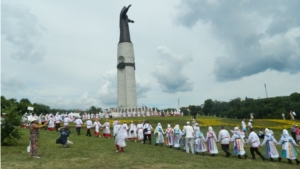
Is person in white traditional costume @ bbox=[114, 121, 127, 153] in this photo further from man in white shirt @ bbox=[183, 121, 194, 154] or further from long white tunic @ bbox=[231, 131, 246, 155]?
long white tunic @ bbox=[231, 131, 246, 155]

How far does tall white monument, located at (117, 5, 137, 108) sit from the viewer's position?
4959cm

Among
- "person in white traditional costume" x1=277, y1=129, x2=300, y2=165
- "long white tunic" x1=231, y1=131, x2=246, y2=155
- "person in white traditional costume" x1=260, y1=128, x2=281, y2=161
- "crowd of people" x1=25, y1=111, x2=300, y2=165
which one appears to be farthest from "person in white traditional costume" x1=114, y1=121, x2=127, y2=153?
"person in white traditional costume" x1=277, y1=129, x2=300, y2=165

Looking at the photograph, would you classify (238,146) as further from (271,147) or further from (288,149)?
(288,149)

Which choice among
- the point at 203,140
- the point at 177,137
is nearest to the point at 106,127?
the point at 177,137

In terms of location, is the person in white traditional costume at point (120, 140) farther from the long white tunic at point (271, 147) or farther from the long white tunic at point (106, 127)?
the long white tunic at point (106, 127)

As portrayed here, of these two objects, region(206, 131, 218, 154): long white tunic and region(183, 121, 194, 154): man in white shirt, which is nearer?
region(206, 131, 218, 154): long white tunic

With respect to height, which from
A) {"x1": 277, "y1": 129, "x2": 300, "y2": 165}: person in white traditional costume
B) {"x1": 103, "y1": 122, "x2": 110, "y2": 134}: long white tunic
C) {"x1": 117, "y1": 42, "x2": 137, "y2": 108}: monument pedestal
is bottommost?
{"x1": 277, "y1": 129, "x2": 300, "y2": 165}: person in white traditional costume

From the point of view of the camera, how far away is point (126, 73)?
163ft

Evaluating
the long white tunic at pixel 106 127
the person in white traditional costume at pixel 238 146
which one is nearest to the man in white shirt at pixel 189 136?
the person in white traditional costume at pixel 238 146

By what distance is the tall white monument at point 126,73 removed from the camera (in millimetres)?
49594

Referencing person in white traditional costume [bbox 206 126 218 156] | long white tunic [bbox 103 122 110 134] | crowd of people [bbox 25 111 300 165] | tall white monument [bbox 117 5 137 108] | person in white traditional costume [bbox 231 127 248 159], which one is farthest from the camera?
tall white monument [bbox 117 5 137 108]

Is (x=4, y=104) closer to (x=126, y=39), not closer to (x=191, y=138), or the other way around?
(x=191, y=138)

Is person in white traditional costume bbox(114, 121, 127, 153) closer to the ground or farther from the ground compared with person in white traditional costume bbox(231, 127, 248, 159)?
farther from the ground

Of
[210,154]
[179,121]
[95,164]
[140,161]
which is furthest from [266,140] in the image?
[179,121]
